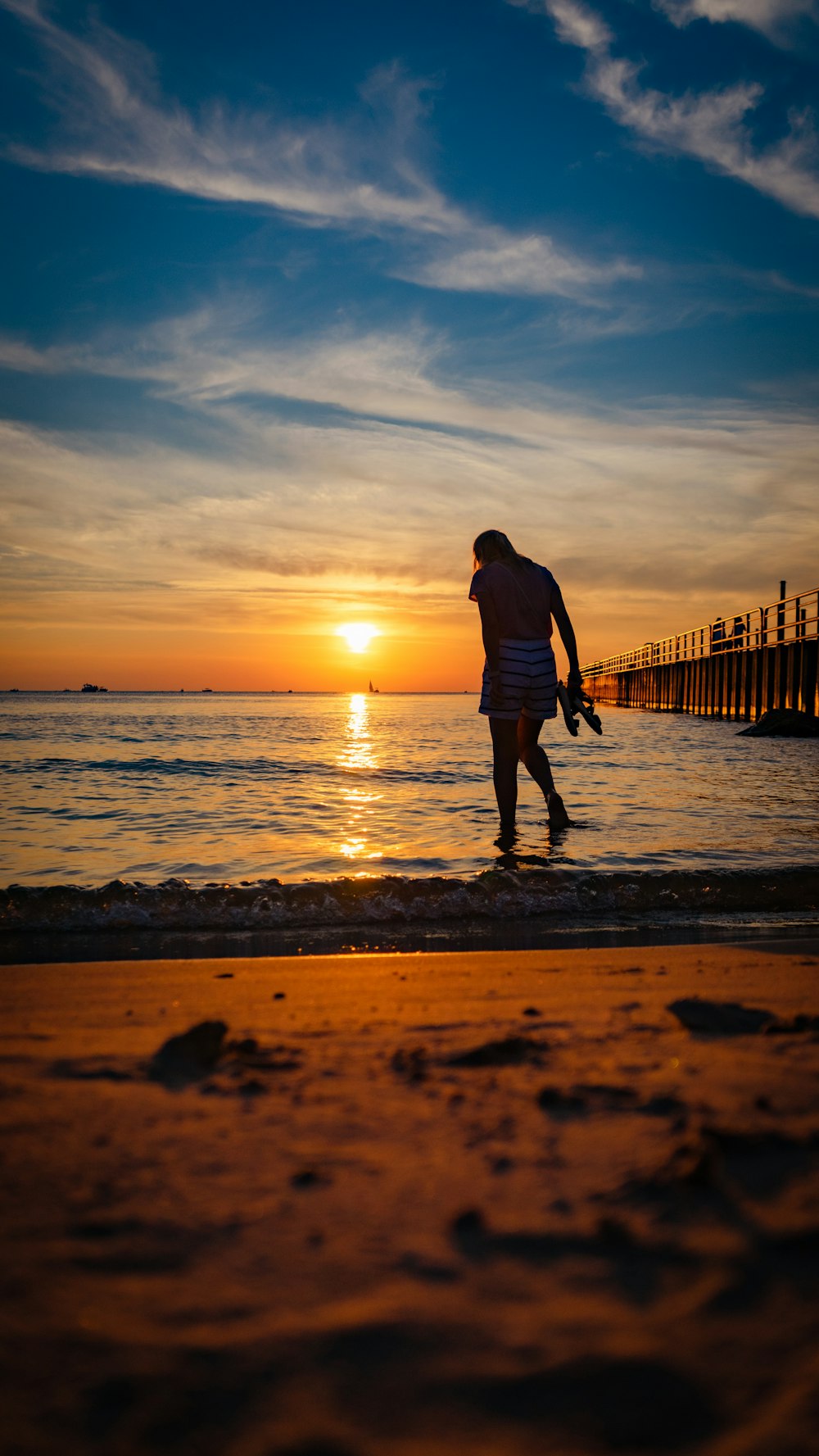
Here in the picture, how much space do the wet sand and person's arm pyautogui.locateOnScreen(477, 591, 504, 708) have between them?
10.8ft

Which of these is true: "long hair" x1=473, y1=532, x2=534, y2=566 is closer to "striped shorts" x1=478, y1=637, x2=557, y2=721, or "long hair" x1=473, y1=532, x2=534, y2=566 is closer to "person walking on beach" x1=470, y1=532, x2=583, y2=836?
"person walking on beach" x1=470, y1=532, x2=583, y2=836

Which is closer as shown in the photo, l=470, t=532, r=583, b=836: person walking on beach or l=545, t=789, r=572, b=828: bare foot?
l=470, t=532, r=583, b=836: person walking on beach

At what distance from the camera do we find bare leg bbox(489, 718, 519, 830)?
542cm

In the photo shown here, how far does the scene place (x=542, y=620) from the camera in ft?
18.2

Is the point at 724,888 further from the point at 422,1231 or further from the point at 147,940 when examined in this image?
the point at 422,1231

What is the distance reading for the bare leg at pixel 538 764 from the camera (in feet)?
18.3

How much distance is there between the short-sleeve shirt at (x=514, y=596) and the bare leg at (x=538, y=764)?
59 centimetres

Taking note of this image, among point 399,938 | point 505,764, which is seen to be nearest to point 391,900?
point 399,938

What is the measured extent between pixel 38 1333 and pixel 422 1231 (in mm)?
565

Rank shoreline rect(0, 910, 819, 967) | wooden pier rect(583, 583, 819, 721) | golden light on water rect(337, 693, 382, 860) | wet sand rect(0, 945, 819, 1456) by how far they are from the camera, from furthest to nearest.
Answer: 1. wooden pier rect(583, 583, 819, 721)
2. golden light on water rect(337, 693, 382, 860)
3. shoreline rect(0, 910, 819, 967)
4. wet sand rect(0, 945, 819, 1456)

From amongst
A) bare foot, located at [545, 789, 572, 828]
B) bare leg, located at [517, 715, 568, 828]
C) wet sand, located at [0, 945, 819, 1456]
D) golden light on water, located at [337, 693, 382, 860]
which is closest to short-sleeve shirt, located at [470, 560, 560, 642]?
bare leg, located at [517, 715, 568, 828]

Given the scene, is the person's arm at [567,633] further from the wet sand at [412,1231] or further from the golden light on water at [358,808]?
the wet sand at [412,1231]

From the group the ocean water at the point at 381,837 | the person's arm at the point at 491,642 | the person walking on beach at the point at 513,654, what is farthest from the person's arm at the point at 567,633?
the ocean water at the point at 381,837

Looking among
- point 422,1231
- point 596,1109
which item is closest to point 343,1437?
point 422,1231
